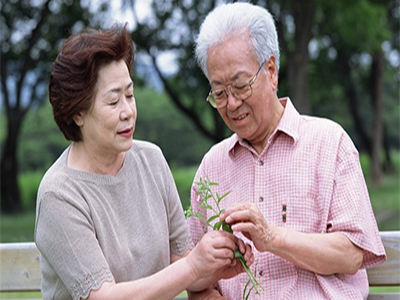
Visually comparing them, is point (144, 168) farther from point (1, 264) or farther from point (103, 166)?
point (1, 264)

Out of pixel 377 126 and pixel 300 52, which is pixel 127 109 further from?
pixel 377 126

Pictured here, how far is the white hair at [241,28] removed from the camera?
110 inches

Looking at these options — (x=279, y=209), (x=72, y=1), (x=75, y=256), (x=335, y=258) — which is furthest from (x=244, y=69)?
(x=72, y=1)

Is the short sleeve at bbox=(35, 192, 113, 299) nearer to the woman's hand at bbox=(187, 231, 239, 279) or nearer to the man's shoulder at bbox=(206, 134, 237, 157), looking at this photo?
the woman's hand at bbox=(187, 231, 239, 279)

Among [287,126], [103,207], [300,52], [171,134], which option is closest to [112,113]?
[103,207]

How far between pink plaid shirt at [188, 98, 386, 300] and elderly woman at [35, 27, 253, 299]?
9.4 inches

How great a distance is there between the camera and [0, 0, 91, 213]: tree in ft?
51.8

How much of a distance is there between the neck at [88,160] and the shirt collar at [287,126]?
23.1 inches

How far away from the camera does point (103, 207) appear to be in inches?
105

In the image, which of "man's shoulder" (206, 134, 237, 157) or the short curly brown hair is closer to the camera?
the short curly brown hair

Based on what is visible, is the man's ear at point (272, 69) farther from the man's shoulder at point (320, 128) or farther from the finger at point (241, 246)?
the finger at point (241, 246)

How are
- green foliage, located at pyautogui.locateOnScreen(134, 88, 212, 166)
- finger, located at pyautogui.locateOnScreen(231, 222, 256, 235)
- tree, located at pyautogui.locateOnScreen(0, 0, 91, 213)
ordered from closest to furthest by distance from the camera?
finger, located at pyautogui.locateOnScreen(231, 222, 256, 235)
tree, located at pyautogui.locateOnScreen(0, 0, 91, 213)
green foliage, located at pyautogui.locateOnScreen(134, 88, 212, 166)

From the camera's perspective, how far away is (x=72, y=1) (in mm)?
15742

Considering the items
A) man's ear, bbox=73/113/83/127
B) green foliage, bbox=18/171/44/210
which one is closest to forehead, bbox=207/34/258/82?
man's ear, bbox=73/113/83/127
